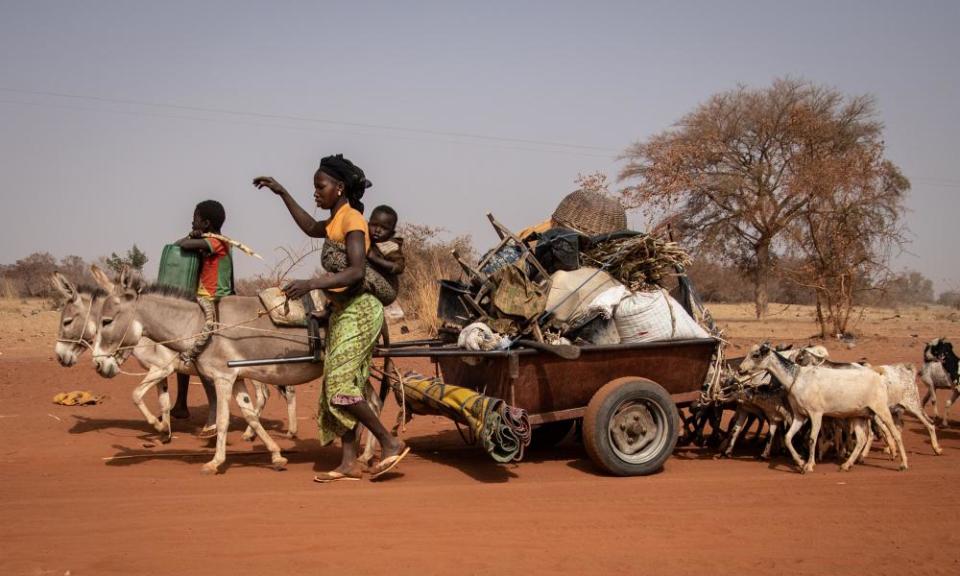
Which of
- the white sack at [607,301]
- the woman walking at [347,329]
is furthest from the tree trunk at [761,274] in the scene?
the woman walking at [347,329]

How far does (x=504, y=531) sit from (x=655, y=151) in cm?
2636

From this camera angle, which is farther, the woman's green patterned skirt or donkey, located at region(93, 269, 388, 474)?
donkey, located at region(93, 269, 388, 474)

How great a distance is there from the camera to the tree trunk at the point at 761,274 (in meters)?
29.3

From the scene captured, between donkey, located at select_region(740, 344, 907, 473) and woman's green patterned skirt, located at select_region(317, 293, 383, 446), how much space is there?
3.85 meters

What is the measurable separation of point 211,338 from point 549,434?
11.8 ft

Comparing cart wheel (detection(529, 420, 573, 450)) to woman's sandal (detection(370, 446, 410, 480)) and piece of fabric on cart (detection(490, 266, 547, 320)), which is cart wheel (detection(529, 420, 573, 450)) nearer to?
piece of fabric on cart (detection(490, 266, 547, 320))

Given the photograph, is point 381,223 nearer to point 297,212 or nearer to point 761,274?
point 297,212

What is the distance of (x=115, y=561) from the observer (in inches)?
189

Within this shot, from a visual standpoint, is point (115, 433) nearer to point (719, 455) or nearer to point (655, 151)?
point (719, 455)

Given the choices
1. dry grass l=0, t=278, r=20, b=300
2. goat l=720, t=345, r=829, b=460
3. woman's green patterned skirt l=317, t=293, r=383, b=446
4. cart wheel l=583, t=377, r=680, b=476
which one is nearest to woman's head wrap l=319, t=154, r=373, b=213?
woman's green patterned skirt l=317, t=293, r=383, b=446

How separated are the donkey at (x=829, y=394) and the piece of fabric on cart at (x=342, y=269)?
3.81 meters

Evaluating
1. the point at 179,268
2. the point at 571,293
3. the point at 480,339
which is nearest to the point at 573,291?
the point at 571,293

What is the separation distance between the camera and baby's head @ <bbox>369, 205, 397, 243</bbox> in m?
7.15

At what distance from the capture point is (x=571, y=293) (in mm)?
7301
